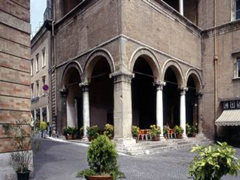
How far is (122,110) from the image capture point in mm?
14703

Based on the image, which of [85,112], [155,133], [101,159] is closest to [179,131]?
[155,133]

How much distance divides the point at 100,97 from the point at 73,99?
8.16 ft

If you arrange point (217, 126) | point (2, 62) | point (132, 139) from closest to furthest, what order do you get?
point (2, 62) → point (132, 139) → point (217, 126)

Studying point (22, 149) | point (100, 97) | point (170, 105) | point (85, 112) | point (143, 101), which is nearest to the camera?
point (22, 149)

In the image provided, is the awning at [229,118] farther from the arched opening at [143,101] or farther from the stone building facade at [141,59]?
the arched opening at [143,101]

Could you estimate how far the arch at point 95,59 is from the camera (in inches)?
618

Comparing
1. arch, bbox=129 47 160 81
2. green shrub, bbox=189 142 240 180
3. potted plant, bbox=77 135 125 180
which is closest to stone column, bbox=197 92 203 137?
arch, bbox=129 47 160 81

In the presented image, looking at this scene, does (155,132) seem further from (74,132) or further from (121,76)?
(74,132)

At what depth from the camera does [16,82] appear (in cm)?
796

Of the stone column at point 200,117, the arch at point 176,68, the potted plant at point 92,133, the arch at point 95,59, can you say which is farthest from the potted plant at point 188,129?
the arch at point 95,59

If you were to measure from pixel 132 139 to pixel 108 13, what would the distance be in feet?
24.1

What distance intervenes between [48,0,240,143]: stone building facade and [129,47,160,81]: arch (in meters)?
0.06

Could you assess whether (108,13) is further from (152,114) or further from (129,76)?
(152,114)

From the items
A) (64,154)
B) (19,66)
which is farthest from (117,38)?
(19,66)
